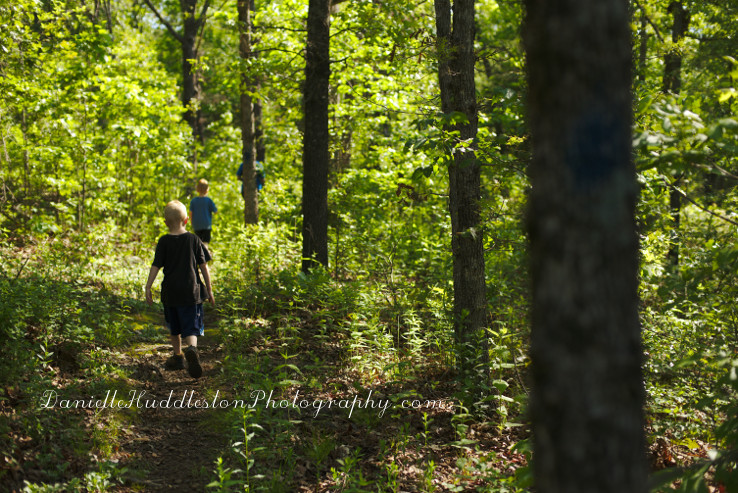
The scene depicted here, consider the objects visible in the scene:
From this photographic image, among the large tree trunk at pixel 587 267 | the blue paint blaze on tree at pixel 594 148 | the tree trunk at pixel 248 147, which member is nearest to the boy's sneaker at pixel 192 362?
the large tree trunk at pixel 587 267

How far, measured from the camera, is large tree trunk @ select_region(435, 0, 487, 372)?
5590 millimetres

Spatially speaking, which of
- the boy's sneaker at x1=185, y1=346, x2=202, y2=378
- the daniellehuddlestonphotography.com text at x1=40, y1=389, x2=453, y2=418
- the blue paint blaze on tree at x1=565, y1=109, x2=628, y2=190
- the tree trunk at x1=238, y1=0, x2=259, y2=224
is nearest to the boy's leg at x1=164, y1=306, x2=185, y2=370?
the boy's sneaker at x1=185, y1=346, x2=202, y2=378

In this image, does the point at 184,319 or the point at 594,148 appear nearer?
the point at 594,148

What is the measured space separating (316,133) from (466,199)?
4350mm

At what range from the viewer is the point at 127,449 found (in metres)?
4.69

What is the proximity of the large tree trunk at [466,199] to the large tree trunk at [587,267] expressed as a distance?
147 inches

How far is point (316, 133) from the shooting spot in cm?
941

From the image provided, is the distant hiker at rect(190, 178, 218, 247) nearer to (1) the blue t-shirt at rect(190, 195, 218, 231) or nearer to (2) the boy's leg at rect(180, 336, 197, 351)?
(1) the blue t-shirt at rect(190, 195, 218, 231)

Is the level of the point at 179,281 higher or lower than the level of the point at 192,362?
higher

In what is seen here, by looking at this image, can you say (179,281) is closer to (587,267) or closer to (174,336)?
(174,336)

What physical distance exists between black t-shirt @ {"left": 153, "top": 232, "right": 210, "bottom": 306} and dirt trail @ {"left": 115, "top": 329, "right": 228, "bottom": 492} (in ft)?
2.78

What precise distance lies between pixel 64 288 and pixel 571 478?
6911 millimetres

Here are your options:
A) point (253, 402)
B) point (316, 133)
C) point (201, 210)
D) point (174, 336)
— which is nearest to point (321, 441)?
point (253, 402)

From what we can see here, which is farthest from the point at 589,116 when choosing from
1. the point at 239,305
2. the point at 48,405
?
the point at 239,305
